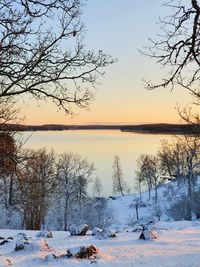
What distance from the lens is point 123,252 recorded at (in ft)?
39.8

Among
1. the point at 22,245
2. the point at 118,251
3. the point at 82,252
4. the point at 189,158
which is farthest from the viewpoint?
the point at 189,158

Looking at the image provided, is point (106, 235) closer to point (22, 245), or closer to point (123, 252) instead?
point (123, 252)

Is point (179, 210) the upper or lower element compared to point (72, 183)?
lower

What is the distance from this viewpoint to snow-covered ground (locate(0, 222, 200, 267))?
10.8 m

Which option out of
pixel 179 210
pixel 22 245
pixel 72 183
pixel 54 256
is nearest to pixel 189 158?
pixel 179 210

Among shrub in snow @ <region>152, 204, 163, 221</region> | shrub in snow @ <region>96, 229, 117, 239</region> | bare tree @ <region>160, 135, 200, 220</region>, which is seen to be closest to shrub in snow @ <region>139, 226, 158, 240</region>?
shrub in snow @ <region>96, 229, 117, 239</region>

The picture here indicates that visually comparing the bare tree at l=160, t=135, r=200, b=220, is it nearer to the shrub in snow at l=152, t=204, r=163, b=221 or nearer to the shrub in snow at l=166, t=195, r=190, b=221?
the shrub in snow at l=166, t=195, r=190, b=221

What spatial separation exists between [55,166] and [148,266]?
47.3 meters

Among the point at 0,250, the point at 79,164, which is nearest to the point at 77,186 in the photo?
the point at 79,164

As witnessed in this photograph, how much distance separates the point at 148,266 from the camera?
1053 cm

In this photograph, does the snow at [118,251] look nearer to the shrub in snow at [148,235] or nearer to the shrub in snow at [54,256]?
the shrub in snow at [54,256]

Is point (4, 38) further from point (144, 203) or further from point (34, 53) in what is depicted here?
point (144, 203)

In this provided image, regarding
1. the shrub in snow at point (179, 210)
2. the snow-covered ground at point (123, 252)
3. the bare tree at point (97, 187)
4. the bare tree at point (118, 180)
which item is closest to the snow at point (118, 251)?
the snow-covered ground at point (123, 252)

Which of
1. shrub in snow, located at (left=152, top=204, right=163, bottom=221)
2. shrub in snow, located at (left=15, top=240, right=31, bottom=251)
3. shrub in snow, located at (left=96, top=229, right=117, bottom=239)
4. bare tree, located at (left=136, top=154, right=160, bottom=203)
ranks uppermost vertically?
shrub in snow, located at (left=15, top=240, right=31, bottom=251)
